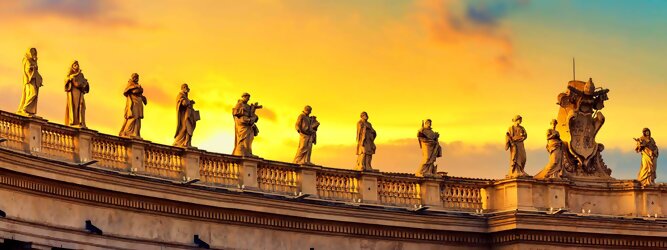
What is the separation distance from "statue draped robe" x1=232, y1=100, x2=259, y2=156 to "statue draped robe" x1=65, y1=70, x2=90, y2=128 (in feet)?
23.1

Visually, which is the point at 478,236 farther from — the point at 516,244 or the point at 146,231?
the point at 146,231

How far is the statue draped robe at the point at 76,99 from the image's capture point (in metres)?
88.0

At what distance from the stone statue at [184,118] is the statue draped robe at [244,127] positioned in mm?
1901

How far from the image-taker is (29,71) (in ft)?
282

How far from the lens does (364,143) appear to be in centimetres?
9669

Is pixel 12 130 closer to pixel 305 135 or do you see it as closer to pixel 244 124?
pixel 244 124

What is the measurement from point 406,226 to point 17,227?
701 inches

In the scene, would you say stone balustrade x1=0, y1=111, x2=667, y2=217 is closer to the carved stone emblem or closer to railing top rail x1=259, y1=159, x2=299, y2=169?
railing top rail x1=259, y1=159, x2=299, y2=169

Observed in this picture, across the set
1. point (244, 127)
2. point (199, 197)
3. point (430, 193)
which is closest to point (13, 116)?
point (199, 197)

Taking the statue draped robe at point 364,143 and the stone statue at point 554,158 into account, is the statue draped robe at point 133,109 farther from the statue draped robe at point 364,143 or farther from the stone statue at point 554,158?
the stone statue at point 554,158

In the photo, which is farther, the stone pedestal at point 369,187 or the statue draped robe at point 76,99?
the stone pedestal at point 369,187

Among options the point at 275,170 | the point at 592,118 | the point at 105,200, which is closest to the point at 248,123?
the point at 275,170

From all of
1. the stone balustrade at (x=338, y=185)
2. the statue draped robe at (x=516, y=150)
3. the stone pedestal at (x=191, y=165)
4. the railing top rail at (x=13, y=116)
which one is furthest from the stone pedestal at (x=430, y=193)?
the railing top rail at (x=13, y=116)

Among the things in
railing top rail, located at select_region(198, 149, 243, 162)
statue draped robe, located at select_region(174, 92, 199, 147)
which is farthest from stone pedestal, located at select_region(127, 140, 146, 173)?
railing top rail, located at select_region(198, 149, 243, 162)
